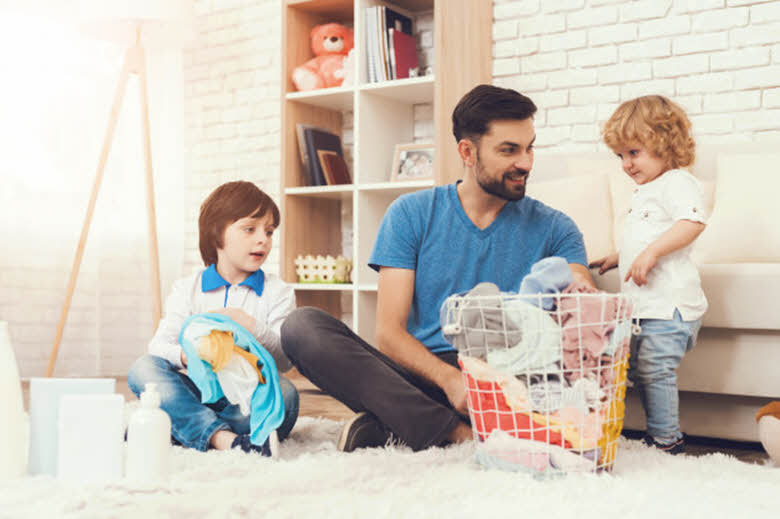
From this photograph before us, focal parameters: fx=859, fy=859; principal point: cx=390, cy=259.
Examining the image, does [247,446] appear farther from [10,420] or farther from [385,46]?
[385,46]

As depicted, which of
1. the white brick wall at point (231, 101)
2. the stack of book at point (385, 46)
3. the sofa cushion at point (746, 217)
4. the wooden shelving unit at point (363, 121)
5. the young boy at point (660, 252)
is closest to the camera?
the young boy at point (660, 252)

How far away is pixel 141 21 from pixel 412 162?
128 cm

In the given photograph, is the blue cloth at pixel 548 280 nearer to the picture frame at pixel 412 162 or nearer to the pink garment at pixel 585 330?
the pink garment at pixel 585 330

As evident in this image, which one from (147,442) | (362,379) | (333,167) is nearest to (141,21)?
(333,167)

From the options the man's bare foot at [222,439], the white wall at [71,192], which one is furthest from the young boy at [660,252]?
the white wall at [71,192]

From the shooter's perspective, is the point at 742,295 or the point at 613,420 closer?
the point at 613,420

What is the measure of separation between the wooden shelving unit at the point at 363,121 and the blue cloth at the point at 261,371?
1590 millimetres

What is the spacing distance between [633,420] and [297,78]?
6.82 ft

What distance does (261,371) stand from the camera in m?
1.71

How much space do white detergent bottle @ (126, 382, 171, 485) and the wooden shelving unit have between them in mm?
1954

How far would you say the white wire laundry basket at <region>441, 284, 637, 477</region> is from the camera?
1398mm

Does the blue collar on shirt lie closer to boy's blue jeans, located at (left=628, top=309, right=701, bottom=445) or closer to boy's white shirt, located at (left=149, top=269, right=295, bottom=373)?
boy's white shirt, located at (left=149, top=269, right=295, bottom=373)

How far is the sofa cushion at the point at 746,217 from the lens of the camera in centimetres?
234

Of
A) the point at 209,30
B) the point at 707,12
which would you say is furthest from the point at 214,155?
the point at 707,12
